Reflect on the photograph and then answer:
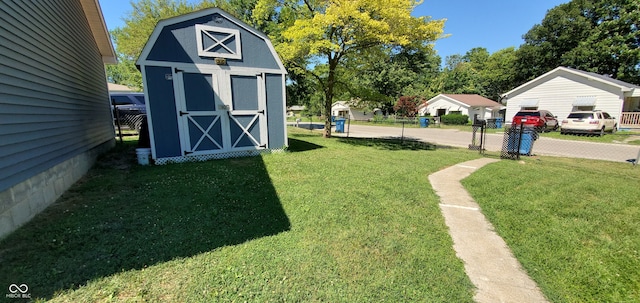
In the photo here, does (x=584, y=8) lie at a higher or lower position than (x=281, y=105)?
higher

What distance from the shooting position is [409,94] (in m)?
39.0

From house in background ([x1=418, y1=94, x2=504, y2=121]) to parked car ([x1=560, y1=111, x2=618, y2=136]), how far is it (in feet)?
44.3

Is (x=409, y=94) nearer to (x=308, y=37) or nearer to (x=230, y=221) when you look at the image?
(x=308, y=37)

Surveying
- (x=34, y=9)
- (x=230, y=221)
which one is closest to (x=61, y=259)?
(x=230, y=221)

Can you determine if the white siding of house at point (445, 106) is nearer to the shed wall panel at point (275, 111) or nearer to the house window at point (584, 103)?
the house window at point (584, 103)

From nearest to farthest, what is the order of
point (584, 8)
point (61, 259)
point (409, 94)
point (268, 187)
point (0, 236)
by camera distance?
point (61, 259) < point (0, 236) < point (268, 187) < point (584, 8) < point (409, 94)

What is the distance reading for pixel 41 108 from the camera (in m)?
4.14

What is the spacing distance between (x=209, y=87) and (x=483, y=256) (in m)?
7.04

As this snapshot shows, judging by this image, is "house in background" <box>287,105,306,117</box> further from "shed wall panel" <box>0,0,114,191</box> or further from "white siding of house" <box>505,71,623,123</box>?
"shed wall panel" <box>0,0,114,191</box>

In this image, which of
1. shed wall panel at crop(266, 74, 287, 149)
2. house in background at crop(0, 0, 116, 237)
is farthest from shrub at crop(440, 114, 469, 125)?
house in background at crop(0, 0, 116, 237)

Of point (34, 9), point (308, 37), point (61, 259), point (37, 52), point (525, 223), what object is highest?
point (308, 37)

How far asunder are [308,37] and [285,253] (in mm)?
9168

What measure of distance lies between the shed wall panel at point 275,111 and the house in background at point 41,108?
4.56 meters

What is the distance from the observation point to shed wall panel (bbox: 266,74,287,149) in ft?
25.9
